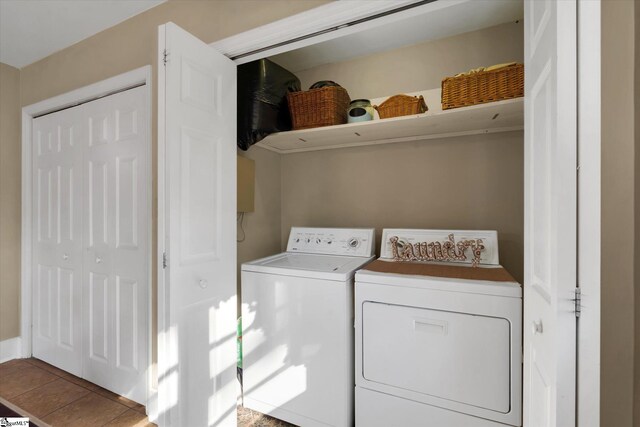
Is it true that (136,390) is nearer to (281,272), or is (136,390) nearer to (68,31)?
(281,272)

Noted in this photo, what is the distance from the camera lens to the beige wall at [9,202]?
2.48 m

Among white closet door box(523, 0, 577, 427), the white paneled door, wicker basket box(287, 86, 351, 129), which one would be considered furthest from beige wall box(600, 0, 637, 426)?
the white paneled door

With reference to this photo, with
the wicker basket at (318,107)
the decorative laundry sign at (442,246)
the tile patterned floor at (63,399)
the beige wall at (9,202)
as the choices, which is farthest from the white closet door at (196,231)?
the beige wall at (9,202)

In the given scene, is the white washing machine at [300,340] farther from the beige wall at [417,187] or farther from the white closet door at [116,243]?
the white closet door at [116,243]

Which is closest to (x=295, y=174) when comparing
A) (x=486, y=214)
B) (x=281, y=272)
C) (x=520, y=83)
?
(x=281, y=272)

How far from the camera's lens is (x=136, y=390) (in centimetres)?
195

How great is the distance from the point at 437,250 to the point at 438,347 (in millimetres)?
644

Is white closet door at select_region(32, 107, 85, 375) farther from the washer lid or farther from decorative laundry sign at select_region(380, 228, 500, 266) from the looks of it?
decorative laundry sign at select_region(380, 228, 500, 266)

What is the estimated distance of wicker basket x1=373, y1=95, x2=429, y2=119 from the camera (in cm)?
184

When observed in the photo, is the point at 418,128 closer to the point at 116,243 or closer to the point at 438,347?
the point at 438,347

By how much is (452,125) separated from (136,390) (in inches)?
105

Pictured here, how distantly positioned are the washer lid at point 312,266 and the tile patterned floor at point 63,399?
3.86ft

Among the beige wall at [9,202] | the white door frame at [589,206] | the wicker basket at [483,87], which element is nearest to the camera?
the white door frame at [589,206]

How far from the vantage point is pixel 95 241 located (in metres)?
2.11
